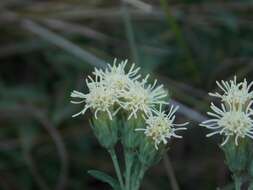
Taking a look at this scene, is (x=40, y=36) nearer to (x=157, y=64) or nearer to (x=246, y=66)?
(x=157, y=64)

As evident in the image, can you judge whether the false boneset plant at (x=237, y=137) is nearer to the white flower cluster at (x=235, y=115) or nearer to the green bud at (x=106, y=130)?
the white flower cluster at (x=235, y=115)

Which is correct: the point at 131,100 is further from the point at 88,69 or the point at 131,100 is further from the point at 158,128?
the point at 88,69

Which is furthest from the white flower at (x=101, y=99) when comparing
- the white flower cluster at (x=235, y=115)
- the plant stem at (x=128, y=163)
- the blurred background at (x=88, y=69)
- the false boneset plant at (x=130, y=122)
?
the blurred background at (x=88, y=69)

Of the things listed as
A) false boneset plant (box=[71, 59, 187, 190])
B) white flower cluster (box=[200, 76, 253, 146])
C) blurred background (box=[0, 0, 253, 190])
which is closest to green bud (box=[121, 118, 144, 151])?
false boneset plant (box=[71, 59, 187, 190])

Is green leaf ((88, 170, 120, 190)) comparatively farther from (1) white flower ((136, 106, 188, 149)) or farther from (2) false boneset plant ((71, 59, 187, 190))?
(1) white flower ((136, 106, 188, 149))

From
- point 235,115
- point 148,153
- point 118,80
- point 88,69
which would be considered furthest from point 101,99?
point 88,69

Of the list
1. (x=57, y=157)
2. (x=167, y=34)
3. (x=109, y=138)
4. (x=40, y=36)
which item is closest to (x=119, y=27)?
(x=167, y=34)

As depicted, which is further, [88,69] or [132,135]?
[88,69]
